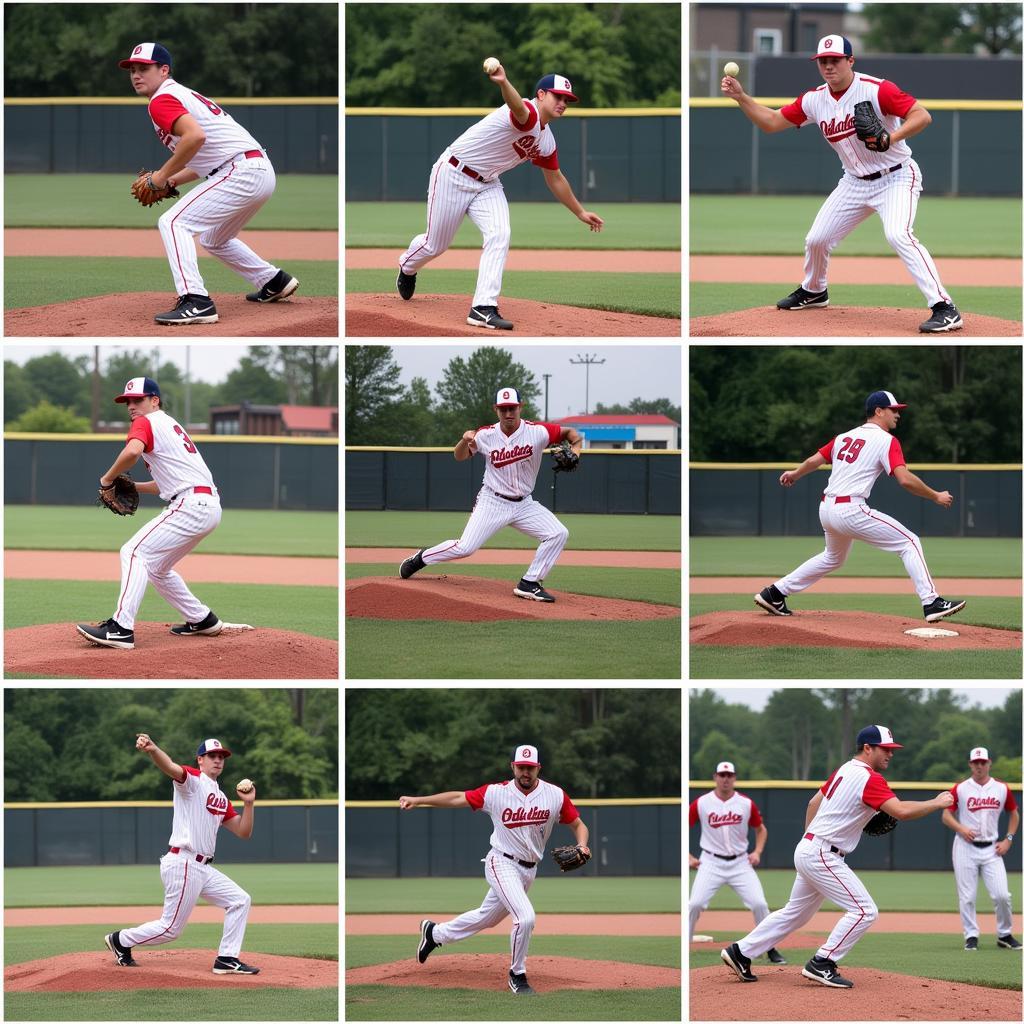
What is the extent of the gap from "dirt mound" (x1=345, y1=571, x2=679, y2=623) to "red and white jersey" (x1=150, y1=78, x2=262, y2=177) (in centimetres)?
324

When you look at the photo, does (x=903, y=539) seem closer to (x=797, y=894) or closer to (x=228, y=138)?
(x=797, y=894)

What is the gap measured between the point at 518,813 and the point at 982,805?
3.95 m

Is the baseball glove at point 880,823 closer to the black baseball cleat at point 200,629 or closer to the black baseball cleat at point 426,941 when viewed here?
the black baseball cleat at point 426,941

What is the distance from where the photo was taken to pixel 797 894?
8789 millimetres

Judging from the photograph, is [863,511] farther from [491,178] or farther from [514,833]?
[491,178]

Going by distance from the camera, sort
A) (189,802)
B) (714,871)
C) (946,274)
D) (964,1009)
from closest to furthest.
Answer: (964,1009)
(189,802)
(714,871)
(946,274)

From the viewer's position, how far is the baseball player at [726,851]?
10.5 metres

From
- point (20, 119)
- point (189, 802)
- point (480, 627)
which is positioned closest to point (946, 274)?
point (480, 627)

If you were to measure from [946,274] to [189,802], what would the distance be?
30.7 feet

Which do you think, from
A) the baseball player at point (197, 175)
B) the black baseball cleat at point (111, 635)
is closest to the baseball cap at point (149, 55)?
the baseball player at point (197, 175)

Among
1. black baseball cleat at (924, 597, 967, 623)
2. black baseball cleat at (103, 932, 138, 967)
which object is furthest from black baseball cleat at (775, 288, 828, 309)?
black baseball cleat at (103, 932, 138, 967)

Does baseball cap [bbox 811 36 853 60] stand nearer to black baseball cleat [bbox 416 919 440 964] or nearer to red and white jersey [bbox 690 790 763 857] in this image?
red and white jersey [bbox 690 790 763 857]

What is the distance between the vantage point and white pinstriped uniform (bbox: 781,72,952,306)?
9789 mm

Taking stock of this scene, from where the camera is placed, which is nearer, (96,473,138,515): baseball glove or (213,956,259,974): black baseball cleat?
(96,473,138,515): baseball glove
